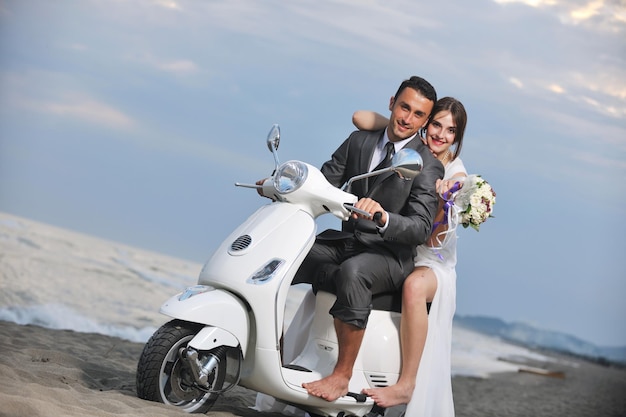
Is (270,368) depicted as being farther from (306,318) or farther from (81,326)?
(81,326)

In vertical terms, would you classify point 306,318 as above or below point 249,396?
above

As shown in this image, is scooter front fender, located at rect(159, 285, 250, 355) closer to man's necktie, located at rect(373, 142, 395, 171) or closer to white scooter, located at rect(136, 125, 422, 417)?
white scooter, located at rect(136, 125, 422, 417)

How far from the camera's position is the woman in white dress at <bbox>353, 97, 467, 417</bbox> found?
3.77 m

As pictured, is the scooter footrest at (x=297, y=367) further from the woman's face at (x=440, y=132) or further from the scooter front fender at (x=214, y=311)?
the woman's face at (x=440, y=132)

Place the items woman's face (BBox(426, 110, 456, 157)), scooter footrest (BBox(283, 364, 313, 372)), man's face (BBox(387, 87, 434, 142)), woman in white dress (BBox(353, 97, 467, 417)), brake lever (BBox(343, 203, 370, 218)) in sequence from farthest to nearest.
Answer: woman's face (BBox(426, 110, 456, 157)) → man's face (BBox(387, 87, 434, 142)) → woman in white dress (BBox(353, 97, 467, 417)) → scooter footrest (BBox(283, 364, 313, 372)) → brake lever (BBox(343, 203, 370, 218))

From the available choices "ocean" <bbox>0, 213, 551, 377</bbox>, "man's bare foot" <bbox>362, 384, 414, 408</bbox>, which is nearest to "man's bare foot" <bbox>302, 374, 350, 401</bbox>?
"man's bare foot" <bbox>362, 384, 414, 408</bbox>

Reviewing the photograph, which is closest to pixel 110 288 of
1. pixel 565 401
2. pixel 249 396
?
pixel 565 401

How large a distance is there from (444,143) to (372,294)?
0.92 metres

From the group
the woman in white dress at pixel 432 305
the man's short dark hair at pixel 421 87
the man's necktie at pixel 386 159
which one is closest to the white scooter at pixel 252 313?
→ the woman in white dress at pixel 432 305

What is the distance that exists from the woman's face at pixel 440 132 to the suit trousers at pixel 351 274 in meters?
0.75

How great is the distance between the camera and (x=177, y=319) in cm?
334

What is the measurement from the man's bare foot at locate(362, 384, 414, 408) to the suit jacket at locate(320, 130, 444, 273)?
522mm

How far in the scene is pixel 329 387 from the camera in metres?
3.56

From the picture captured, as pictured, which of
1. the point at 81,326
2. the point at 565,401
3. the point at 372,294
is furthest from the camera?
the point at 565,401
